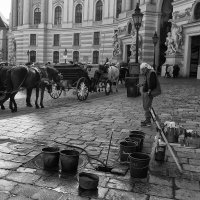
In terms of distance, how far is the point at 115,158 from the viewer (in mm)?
5398

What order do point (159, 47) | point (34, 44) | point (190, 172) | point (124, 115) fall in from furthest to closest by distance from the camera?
point (34, 44) → point (159, 47) → point (124, 115) → point (190, 172)

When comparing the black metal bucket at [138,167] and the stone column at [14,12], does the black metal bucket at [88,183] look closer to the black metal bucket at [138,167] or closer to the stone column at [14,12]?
the black metal bucket at [138,167]

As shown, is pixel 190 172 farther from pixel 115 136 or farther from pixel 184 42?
pixel 184 42

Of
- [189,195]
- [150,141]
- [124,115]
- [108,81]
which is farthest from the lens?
[108,81]

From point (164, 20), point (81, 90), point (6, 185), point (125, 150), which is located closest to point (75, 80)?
point (81, 90)

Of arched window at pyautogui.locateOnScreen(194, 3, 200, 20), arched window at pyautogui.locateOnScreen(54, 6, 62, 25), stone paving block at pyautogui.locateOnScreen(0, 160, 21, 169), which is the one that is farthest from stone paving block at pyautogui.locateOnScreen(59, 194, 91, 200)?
arched window at pyautogui.locateOnScreen(54, 6, 62, 25)

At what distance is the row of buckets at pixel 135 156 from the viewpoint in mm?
4461

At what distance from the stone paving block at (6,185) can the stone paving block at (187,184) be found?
2.31m

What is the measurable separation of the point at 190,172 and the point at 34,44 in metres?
51.4

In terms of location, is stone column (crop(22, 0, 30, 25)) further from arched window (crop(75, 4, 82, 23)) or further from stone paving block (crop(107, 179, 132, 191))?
stone paving block (crop(107, 179, 132, 191))

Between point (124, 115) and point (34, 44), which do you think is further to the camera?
point (34, 44)

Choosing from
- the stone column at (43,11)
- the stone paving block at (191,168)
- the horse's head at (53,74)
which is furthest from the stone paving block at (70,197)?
the stone column at (43,11)

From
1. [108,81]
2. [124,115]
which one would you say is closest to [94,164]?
[124,115]

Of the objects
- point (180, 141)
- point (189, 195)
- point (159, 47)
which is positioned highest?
point (159, 47)
